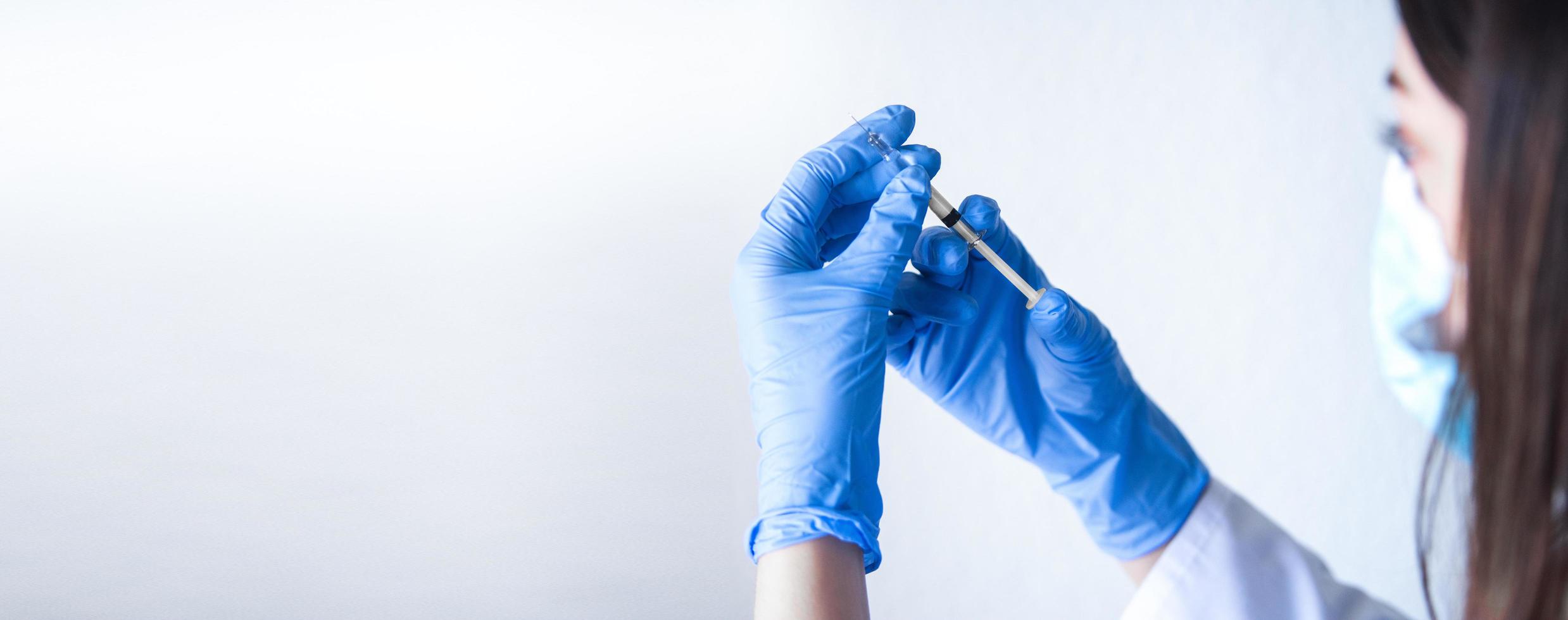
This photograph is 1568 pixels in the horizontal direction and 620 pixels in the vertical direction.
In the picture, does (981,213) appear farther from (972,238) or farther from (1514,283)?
(1514,283)

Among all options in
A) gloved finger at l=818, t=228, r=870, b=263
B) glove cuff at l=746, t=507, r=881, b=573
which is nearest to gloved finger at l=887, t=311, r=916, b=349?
gloved finger at l=818, t=228, r=870, b=263

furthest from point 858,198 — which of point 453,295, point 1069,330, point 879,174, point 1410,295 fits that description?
point 453,295

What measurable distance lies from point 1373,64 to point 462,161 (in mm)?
1287

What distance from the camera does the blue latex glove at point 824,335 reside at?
0.81 m

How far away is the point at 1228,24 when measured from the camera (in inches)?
35.1

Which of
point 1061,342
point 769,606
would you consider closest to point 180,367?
point 769,606

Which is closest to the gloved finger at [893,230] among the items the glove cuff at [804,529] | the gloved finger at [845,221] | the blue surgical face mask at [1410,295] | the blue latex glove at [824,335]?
the blue latex glove at [824,335]

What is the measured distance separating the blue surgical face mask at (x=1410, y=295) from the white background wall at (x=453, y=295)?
32 centimetres

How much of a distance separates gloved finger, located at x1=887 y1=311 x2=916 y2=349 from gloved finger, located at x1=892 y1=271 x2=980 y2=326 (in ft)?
0.06

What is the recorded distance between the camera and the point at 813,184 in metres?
0.91

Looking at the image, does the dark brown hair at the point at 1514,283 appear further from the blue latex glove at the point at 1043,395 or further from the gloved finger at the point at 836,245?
the gloved finger at the point at 836,245

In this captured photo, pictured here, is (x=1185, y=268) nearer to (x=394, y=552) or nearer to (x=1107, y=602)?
(x=1107, y=602)

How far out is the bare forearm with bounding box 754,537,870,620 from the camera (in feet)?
2.39

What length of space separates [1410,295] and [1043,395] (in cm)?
36
